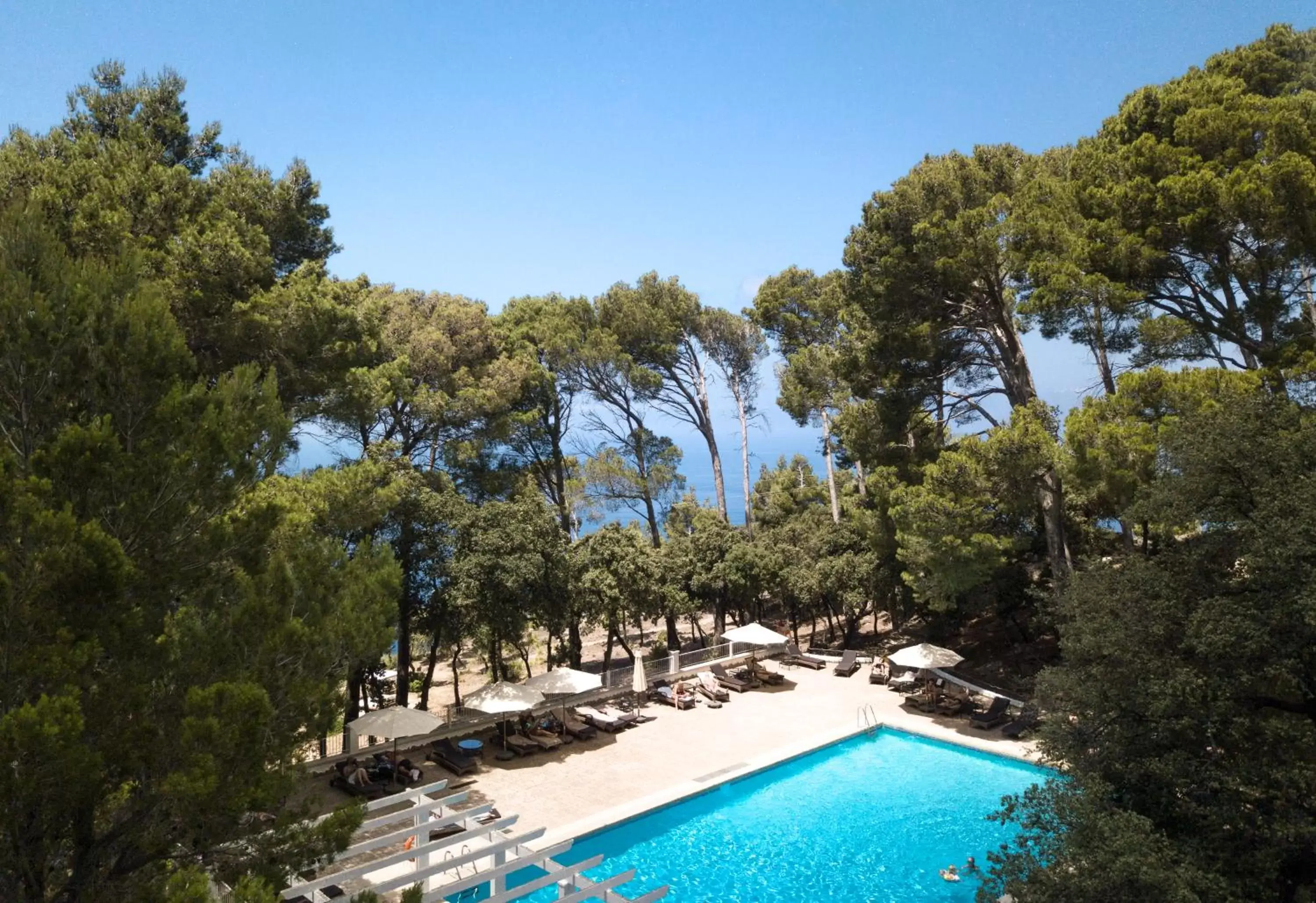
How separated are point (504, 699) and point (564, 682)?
4.37 ft

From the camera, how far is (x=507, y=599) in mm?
15008

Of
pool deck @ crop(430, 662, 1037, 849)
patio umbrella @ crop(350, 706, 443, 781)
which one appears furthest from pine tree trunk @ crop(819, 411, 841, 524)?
patio umbrella @ crop(350, 706, 443, 781)

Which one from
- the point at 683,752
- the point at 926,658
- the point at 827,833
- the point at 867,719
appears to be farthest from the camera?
the point at 926,658

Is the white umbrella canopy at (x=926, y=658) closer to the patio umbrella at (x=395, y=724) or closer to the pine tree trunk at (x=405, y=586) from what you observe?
the patio umbrella at (x=395, y=724)

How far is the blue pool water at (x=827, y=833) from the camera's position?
9.48 meters

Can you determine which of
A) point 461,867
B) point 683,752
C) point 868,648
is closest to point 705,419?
point 868,648

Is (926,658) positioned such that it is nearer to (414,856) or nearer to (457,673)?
(457,673)

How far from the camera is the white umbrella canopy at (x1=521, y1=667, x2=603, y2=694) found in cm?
1402

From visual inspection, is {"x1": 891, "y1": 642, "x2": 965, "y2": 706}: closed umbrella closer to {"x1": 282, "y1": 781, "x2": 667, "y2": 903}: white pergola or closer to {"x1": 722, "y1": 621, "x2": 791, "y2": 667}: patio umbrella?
{"x1": 722, "y1": 621, "x2": 791, "y2": 667}: patio umbrella

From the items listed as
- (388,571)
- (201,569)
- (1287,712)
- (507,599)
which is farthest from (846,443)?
(201,569)

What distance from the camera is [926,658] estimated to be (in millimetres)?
15836

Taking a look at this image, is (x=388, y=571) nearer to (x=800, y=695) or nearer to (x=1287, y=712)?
(x=1287, y=712)

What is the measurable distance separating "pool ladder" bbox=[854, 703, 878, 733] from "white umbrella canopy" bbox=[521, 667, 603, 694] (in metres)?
5.13

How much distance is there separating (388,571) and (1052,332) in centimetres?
1299
